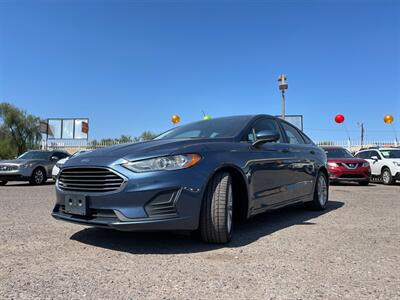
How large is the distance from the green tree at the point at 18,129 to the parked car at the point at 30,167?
28760mm

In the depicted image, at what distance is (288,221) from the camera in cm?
546

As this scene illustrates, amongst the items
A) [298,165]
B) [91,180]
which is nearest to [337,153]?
[298,165]

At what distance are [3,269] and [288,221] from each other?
371 centimetres

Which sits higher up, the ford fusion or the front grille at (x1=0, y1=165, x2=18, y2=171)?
the front grille at (x1=0, y1=165, x2=18, y2=171)

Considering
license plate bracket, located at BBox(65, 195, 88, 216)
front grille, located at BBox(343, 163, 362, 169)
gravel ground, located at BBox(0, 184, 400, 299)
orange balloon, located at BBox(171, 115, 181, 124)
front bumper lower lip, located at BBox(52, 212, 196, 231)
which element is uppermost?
orange balloon, located at BBox(171, 115, 181, 124)

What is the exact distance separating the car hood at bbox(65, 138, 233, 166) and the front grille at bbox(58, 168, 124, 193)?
110 mm

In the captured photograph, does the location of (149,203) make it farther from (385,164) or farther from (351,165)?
(385,164)

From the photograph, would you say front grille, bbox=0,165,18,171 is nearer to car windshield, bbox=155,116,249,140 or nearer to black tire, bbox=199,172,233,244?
car windshield, bbox=155,116,249,140

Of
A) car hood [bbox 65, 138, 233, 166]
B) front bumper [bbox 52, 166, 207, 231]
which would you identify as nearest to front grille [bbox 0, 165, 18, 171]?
car hood [bbox 65, 138, 233, 166]

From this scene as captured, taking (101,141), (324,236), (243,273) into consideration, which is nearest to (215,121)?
(324,236)

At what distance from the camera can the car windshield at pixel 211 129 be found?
470cm

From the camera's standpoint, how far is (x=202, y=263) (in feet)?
10.8

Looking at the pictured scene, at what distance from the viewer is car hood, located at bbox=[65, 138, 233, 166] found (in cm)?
366

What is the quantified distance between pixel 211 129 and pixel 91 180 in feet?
6.05
